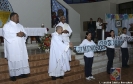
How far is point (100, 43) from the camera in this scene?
6.10 m

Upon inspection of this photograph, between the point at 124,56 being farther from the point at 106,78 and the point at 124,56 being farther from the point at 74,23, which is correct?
the point at 74,23

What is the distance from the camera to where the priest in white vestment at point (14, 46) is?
5000mm

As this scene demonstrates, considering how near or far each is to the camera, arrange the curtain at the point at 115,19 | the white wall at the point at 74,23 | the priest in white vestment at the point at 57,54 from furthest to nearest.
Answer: the white wall at the point at 74,23 → the curtain at the point at 115,19 → the priest in white vestment at the point at 57,54

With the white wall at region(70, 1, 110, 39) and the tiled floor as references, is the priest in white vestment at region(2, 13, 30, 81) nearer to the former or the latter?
the tiled floor

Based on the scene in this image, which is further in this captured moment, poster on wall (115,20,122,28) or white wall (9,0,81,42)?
poster on wall (115,20,122,28)

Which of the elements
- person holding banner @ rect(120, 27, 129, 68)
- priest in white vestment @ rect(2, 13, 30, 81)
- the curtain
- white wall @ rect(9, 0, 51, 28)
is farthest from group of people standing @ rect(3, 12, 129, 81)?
the curtain

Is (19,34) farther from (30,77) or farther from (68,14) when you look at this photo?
(68,14)

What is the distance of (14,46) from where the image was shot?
16.6 ft

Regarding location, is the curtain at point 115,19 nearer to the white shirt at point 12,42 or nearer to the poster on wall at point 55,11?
the poster on wall at point 55,11

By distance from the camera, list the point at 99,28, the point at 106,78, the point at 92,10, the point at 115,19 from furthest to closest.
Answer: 1. the point at 92,10
2. the point at 115,19
3. the point at 99,28
4. the point at 106,78

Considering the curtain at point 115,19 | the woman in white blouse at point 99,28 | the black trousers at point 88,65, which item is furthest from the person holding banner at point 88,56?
the curtain at point 115,19

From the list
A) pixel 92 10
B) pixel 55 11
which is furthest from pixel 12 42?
pixel 92 10

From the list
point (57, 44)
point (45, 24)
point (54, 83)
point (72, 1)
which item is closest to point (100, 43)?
point (57, 44)

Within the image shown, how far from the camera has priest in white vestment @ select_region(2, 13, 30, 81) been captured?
5.00 m
